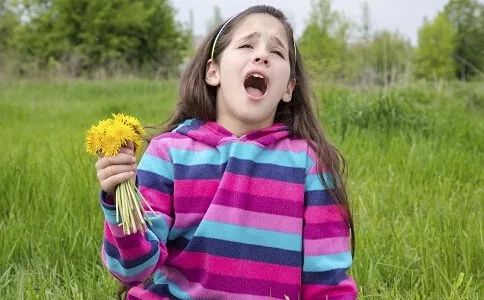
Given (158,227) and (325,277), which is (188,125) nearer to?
(158,227)

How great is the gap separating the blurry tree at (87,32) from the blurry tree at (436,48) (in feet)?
37.5

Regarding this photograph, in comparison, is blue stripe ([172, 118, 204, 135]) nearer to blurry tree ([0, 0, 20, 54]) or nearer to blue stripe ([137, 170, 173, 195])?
blue stripe ([137, 170, 173, 195])

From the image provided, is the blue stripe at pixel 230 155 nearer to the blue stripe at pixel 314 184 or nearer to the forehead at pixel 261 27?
the blue stripe at pixel 314 184

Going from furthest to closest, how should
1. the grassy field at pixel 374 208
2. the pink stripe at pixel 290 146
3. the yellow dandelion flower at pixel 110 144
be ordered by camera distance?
1. the grassy field at pixel 374 208
2. the pink stripe at pixel 290 146
3. the yellow dandelion flower at pixel 110 144

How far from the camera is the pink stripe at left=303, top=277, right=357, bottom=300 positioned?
4.80ft

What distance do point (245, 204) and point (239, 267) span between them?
0.13 metres

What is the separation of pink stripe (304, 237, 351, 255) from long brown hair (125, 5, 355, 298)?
0.07m

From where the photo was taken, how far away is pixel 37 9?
27766 mm

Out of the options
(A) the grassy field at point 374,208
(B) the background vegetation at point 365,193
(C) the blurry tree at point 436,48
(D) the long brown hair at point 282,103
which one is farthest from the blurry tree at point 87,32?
(D) the long brown hair at point 282,103

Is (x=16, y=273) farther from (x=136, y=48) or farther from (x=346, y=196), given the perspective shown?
(x=136, y=48)

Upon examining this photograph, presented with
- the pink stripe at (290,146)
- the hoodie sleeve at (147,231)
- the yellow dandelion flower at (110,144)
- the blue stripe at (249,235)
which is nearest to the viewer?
the yellow dandelion flower at (110,144)

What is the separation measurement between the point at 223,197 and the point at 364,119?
3359mm

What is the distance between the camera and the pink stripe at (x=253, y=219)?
142 centimetres

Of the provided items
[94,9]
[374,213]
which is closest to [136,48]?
[94,9]
